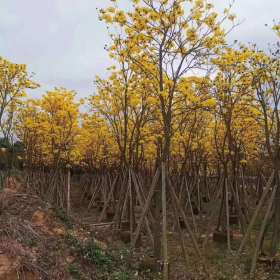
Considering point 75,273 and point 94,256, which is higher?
point 94,256

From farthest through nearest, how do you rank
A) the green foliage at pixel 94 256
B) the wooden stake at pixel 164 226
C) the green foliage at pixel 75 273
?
the green foliage at pixel 94 256, the wooden stake at pixel 164 226, the green foliage at pixel 75 273

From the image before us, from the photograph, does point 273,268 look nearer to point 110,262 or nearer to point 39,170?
point 110,262

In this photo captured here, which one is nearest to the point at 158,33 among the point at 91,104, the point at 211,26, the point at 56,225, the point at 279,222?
the point at 211,26

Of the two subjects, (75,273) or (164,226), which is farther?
(164,226)

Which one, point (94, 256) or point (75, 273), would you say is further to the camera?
point (94, 256)

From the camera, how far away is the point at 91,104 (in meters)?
12.6

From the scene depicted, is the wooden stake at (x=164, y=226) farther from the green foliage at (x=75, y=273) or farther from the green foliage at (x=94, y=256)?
the green foliage at (x=75, y=273)

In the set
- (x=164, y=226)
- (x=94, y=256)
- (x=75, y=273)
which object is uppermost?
(x=164, y=226)

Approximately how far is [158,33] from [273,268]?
5319mm

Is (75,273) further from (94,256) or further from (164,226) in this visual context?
(164,226)

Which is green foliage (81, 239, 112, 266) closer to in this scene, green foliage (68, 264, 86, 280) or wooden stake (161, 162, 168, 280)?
green foliage (68, 264, 86, 280)

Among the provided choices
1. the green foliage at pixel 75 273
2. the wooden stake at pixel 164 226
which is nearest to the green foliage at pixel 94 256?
the green foliage at pixel 75 273

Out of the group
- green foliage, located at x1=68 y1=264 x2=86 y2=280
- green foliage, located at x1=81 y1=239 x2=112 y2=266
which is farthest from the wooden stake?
green foliage, located at x1=68 y1=264 x2=86 y2=280

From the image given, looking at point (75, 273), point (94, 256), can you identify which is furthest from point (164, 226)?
point (75, 273)
